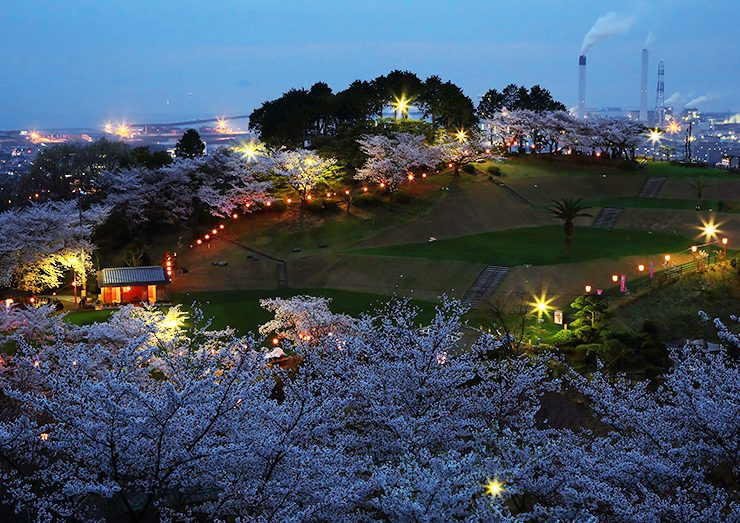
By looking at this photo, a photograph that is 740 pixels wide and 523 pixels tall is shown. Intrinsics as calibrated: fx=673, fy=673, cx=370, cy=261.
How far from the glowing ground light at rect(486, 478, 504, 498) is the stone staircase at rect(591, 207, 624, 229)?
134 feet

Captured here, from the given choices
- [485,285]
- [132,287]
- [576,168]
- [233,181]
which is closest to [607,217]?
[576,168]

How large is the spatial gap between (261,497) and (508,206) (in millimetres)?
44483

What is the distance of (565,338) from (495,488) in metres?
21.0

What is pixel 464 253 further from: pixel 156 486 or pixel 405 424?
pixel 156 486

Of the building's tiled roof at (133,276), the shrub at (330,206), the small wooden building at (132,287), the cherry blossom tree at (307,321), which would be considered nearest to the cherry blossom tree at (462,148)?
the shrub at (330,206)

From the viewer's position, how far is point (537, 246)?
44.8 metres

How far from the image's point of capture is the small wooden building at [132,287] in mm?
40969

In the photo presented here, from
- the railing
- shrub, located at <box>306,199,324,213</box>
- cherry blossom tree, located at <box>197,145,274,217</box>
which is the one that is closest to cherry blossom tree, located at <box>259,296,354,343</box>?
the railing

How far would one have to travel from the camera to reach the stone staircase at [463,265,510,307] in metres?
37.4

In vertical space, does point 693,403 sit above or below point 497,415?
above

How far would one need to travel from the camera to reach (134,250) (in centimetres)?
4725

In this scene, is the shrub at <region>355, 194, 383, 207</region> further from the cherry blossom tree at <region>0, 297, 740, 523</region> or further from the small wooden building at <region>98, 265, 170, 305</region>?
the cherry blossom tree at <region>0, 297, 740, 523</region>

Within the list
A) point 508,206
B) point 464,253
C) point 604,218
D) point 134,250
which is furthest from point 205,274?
point 604,218

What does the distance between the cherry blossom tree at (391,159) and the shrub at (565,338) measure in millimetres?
25251
